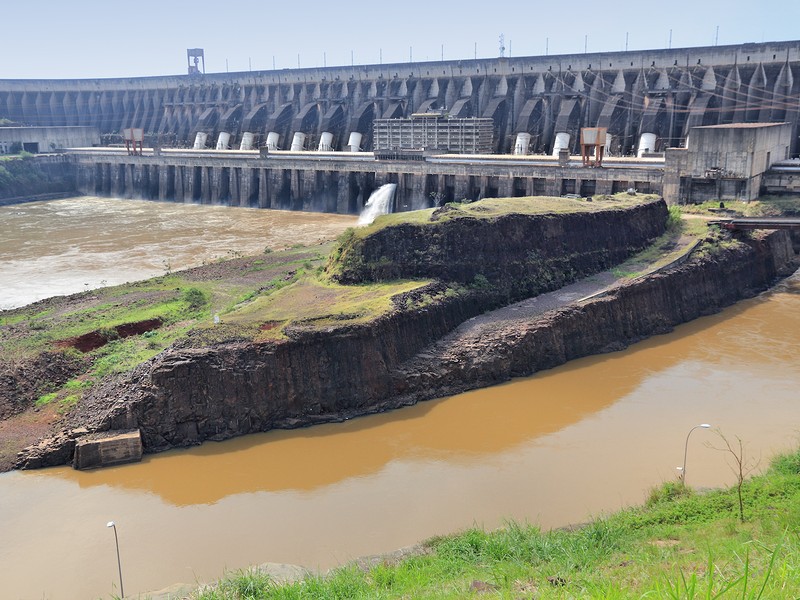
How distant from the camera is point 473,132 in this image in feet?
196

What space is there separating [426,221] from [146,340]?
456 inches

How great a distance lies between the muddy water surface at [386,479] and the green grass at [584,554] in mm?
2172

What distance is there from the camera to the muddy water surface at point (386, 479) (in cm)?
1652

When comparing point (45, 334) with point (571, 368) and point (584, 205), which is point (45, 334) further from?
point (584, 205)

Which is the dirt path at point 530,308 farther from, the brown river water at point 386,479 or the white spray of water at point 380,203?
the white spray of water at point 380,203

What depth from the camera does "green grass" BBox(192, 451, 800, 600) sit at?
38.7 feet

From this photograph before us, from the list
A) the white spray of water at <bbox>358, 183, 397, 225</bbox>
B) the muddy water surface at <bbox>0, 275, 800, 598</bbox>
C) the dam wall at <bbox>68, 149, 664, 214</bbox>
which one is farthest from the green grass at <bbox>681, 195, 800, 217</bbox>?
the white spray of water at <bbox>358, 183, 397, 225</bbox>

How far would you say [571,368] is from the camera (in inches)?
1048

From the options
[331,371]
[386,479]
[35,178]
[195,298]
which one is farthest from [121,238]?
[386,479]

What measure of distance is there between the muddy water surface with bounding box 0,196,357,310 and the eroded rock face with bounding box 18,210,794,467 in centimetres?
1831

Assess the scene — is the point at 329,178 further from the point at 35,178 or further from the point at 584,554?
the point at 584,554

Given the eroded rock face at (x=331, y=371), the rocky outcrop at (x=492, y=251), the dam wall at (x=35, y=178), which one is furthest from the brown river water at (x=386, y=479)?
the dam wall at (x=35, y=178)

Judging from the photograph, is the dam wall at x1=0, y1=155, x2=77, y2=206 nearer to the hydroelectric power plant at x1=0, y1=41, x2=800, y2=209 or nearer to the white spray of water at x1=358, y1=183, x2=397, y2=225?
the hydroelectric power plant at x1=0, y1=41, x2=800, y2=209

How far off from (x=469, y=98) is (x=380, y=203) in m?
19.5
